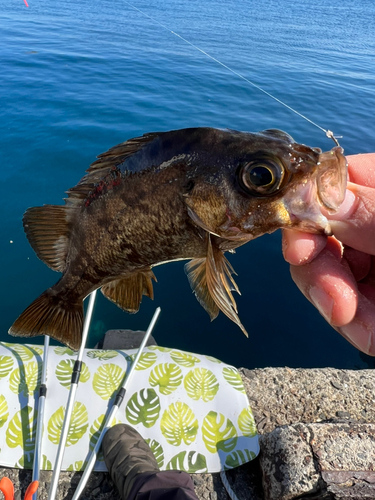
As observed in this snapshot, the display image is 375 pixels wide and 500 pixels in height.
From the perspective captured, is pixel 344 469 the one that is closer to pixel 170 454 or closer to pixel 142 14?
pixel 170 454

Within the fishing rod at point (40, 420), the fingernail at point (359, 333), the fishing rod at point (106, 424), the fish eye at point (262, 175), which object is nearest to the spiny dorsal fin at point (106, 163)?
the fish eye at point (262, 175)

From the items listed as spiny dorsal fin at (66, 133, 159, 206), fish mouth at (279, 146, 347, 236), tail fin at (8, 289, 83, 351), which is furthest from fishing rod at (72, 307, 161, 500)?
fish mouth at (279, 146, 347, 236)

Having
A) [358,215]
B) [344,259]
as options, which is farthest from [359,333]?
[358,215]

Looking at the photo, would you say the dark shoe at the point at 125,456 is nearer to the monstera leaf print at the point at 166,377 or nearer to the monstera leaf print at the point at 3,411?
the monstera leaf print at the point at 166,377

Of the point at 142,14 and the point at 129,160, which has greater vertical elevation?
the point at 142,14

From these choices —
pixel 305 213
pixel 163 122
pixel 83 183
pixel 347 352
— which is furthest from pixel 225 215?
pixel 163 122

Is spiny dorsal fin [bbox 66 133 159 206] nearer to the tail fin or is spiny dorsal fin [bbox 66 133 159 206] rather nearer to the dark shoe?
the tail fin
